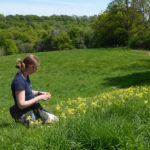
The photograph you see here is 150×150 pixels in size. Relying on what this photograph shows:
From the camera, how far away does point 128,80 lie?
48.0ft

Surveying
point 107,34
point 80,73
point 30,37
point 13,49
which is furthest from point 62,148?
point 30,37

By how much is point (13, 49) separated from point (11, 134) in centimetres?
8446

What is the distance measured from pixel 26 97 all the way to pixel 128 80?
1143 centimetres

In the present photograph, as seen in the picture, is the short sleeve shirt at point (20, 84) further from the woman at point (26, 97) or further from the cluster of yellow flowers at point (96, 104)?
the cluster of yellow flowers at point (96, 104)

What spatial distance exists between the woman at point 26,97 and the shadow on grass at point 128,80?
382 inches

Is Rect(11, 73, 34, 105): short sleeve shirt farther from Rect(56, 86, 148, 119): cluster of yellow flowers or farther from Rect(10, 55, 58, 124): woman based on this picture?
Rect(56, 86, 148, 119): cluster of yellow flowers

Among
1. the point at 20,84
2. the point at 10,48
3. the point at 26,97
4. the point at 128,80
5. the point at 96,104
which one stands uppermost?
the point at 10,48

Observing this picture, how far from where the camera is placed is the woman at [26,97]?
3.83 meters

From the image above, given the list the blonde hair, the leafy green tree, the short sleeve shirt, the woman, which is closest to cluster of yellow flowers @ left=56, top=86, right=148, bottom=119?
the woman

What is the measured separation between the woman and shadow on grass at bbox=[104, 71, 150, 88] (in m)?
9.69

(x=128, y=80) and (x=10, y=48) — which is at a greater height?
(x=10, y=48)

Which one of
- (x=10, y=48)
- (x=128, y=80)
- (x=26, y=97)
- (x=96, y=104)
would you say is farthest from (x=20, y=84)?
(x=10, y=48)

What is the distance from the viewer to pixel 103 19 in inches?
1553

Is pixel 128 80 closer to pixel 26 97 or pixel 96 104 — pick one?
pixel 96 104
